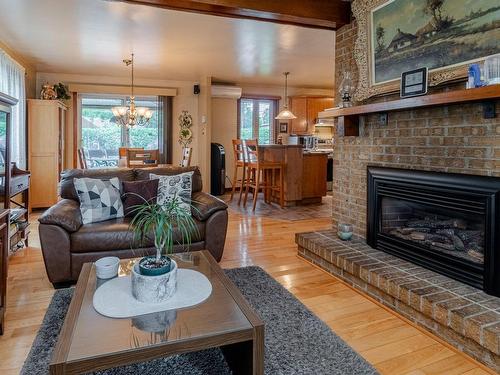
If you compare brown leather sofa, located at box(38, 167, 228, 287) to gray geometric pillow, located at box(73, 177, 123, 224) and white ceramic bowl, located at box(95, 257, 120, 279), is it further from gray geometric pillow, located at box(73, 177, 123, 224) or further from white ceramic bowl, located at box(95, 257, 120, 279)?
white ceramic bowl, located at box(95, 257, 120, 279)

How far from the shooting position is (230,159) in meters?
8.17

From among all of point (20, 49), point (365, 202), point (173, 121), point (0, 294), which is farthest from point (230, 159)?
point (0, 294)

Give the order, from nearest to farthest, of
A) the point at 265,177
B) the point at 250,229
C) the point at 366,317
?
1. the point at 366,317
2. the point at 250,229
3. the point at 265,177

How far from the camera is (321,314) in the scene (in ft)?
7.76

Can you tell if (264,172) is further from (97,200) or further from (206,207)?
(97,200)

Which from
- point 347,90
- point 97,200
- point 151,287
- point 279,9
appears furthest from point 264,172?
point 151,287

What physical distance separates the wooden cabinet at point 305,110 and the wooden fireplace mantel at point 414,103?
473 cm

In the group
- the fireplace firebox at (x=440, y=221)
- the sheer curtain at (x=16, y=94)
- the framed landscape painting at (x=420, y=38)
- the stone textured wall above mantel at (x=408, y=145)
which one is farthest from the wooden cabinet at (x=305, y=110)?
the fireplace firebox at (x=440, y=221)

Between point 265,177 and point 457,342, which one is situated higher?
point 265,177

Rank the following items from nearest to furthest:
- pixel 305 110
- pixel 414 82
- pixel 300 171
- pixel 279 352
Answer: pixel 279 352 → pixel 414 82 → pixel 300 171 → pixel 305 110

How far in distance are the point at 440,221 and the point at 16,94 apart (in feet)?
17.7

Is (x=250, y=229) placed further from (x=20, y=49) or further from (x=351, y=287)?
(x=20, y=49)

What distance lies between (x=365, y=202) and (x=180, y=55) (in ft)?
11.7

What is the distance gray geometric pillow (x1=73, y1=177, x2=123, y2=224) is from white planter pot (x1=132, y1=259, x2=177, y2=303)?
1576 mm
